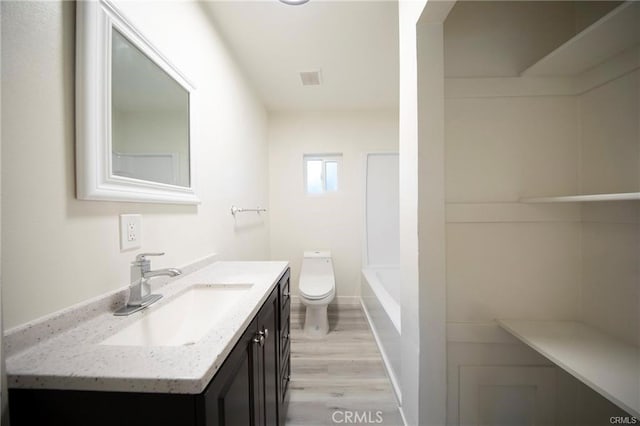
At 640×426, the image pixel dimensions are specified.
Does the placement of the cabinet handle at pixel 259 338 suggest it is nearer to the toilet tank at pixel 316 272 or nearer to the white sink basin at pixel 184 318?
the white sink basin at pixel 184 318

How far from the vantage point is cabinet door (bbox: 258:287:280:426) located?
100cm

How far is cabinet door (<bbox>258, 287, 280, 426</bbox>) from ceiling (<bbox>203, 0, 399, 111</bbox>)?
1.67 meters

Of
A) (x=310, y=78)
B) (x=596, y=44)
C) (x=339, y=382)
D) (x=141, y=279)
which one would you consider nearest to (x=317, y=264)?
(x=339, y=382)

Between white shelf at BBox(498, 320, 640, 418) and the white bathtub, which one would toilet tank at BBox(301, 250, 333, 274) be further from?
white shelf at BBox(498, 320, 640, 418)

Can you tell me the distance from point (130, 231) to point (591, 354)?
1775 millimetres

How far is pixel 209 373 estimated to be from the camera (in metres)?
0.54

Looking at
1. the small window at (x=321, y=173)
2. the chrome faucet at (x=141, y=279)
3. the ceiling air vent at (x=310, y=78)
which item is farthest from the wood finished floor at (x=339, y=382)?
the ceiling air vent at (x=310, y=78)

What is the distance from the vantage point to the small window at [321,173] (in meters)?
3.24

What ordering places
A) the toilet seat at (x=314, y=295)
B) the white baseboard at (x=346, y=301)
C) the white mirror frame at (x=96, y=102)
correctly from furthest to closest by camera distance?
the white baseboard at (x=346, y=301)
the toilet seat at (x=314, y=295)
the white mirror frame at (x=96, y=102)

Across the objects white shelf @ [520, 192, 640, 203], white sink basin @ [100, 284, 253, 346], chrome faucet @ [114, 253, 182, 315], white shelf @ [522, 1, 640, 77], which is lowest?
white sink basin @ [100, 284, 253, 346]

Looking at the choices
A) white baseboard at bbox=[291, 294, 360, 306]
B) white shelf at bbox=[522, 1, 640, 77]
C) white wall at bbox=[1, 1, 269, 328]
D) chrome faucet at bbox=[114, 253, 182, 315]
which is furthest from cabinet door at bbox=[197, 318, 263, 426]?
white baseboard at bbox=[291, 294, 360, 306]

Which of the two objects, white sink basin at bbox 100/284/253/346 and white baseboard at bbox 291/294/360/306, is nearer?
white sink basin at bbox 100/284/253/346

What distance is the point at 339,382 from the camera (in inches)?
69.9

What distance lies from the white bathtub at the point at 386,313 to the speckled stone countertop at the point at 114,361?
3.91 ft
